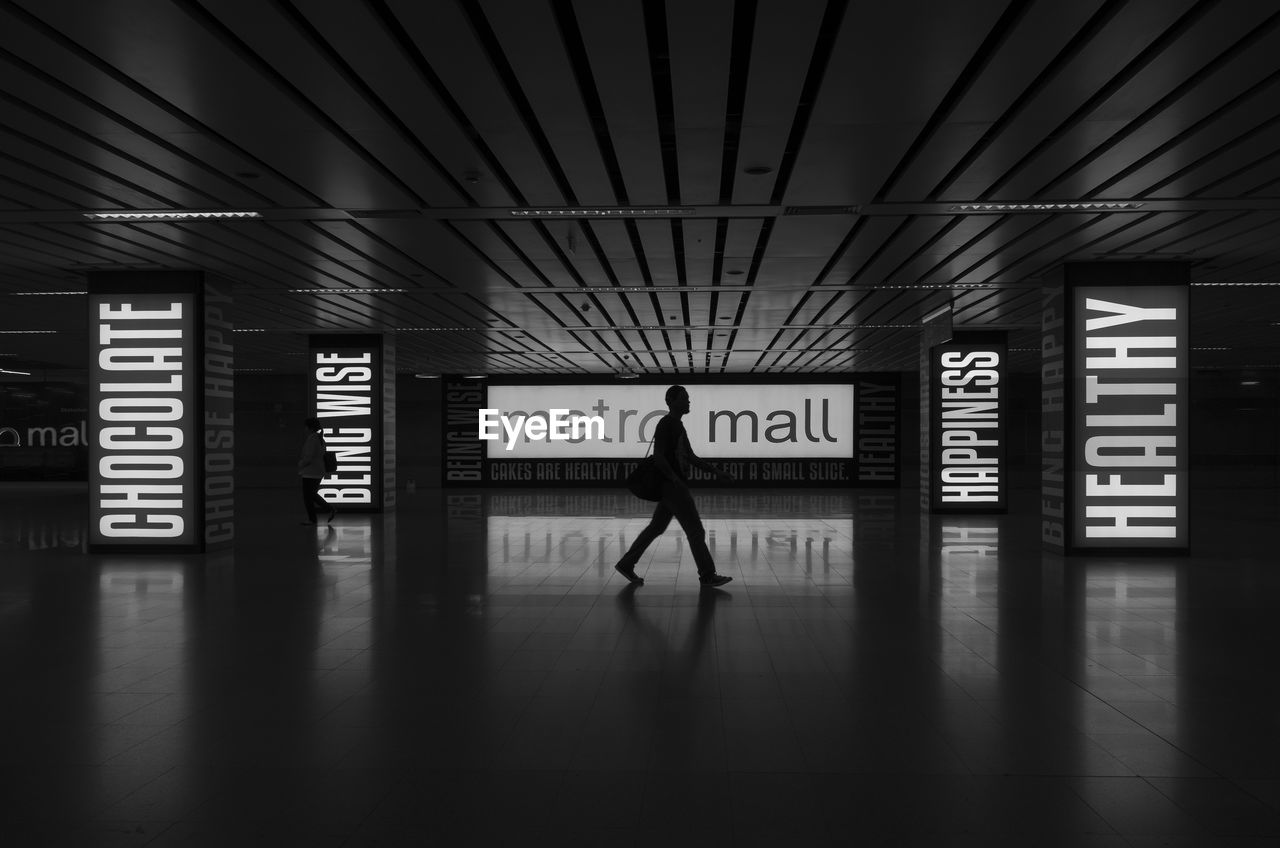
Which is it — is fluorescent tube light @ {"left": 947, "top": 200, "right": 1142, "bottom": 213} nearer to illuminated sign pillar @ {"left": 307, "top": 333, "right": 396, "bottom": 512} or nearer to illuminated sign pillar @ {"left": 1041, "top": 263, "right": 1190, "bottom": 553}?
illuminated sign pillar @ {"left": 1041, "top": 263, "right": 1190, "bottom": 553}

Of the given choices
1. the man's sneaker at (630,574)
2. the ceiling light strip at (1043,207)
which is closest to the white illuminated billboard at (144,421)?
the man's sneaker at (630,574)

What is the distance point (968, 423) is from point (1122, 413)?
7668 mm

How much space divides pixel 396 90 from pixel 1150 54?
454cm

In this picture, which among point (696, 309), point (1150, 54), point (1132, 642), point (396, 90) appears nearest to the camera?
point (1150, 54)

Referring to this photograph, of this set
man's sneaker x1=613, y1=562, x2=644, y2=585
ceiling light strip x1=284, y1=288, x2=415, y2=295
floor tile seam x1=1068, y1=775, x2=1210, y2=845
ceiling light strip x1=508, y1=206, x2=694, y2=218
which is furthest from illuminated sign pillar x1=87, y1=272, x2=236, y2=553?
floor tile seam x1=1068, y1=775, x2=1210, y2=845

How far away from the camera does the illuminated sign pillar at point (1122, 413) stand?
1219 cm

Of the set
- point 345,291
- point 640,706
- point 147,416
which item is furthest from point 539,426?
point 640,706

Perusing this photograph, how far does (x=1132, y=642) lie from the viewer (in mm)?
7090

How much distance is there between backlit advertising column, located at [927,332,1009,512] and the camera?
65.3 feet

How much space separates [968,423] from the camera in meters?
20.0

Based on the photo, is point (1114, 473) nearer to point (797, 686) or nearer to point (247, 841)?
point (797, 686)

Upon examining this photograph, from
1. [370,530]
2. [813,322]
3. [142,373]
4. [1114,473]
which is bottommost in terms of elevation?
[370,530]

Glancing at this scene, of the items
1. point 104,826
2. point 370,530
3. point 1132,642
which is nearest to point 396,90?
point 104,826

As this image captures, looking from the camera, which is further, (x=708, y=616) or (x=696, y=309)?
(x=696, y=309)
